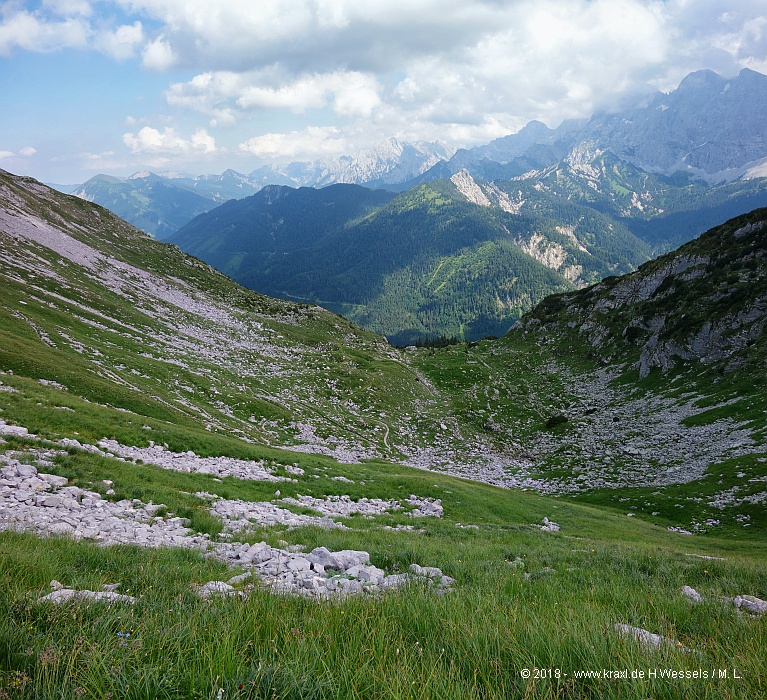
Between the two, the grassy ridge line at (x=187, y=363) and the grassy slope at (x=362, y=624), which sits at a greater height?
the grassy slope at (x=362, y=624)

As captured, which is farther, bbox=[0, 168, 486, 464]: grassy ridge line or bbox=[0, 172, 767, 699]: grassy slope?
bbox=[0, 168, 486, 464]: grassy ridge line

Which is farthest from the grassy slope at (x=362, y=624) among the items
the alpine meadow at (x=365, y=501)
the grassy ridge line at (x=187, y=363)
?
the grassy ridge line at (x=187, y=363)

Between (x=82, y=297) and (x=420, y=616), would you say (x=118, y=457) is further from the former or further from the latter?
(x=82, y=297)

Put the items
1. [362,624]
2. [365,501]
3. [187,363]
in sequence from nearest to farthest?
[362,624] < [365,501] < [187,363]

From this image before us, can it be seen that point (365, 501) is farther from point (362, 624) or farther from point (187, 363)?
point (187, 363)

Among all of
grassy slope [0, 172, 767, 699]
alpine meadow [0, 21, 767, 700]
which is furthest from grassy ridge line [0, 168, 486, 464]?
grassy slope [0, 172, 767, 699]

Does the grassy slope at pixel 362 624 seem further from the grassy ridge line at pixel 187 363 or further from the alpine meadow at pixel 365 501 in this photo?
the grassy ridge line at pixel 187 363

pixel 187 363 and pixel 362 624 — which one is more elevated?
pixel 362 624

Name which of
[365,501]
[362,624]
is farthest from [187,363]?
Result: [362,624]

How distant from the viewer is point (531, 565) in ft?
34.3

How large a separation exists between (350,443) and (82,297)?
46.3 m

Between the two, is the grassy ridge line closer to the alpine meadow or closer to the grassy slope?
the alpine meadow

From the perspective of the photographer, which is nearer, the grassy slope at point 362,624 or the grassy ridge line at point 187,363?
the grassy slope at point 362,624

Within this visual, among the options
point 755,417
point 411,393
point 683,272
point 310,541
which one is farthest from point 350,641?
point 683,272
